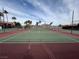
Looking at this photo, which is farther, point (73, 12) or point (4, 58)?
point (73, 12)

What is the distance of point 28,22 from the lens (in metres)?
134

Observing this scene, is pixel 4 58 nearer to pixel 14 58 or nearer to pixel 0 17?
pixel 14 58

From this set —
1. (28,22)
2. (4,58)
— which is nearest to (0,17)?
(28,22)

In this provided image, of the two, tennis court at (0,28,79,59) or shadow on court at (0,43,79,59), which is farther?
tennis court at (0,28,79,59)

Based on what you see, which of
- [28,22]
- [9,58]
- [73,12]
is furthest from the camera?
[28,22]

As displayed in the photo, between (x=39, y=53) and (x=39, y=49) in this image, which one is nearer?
(x=39, y=53)

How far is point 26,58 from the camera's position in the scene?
8117mm

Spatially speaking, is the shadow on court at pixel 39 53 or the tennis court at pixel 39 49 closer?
the shadow on court at pixel 39 53

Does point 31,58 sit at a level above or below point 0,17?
below

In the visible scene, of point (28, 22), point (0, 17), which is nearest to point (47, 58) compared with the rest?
point (0, 17)

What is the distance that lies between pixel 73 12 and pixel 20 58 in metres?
31.9

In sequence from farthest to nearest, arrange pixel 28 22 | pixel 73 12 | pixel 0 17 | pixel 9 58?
pixel 28 22, pixel 0 17, pixel 73 12, pixel 9 58

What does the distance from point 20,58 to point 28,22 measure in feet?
416

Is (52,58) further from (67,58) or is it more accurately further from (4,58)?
(4,58)
